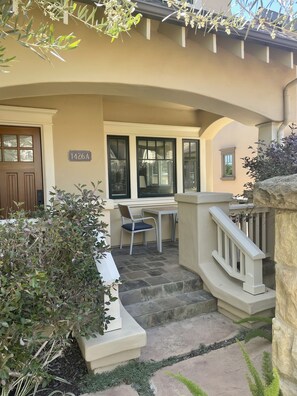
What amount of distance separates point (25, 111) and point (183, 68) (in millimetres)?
2427

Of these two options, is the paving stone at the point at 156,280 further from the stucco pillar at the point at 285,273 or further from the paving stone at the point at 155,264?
the stucco pillar at the point at 285,273

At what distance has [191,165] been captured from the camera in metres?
6.52

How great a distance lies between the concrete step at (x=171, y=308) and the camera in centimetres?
304

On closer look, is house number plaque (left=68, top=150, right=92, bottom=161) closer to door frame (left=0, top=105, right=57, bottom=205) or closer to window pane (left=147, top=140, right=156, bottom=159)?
door frame (left=0, top=105, right=57, bottom=205)

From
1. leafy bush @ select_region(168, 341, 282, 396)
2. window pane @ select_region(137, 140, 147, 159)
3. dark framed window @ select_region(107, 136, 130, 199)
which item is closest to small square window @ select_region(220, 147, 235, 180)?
window pane @ select_region(137, 140, 147, 159)

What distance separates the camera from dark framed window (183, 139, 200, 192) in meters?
6.43

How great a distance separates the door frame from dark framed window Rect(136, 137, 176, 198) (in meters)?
1.86

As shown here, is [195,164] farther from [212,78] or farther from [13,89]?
[13,89]

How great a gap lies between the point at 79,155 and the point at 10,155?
1.04 m

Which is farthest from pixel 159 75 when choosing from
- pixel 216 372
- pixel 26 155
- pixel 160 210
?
pixel 216 372

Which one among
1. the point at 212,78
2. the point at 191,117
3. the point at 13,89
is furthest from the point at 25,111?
the point at 191,117

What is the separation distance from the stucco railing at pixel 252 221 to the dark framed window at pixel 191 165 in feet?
8.01

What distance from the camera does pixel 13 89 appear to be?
3.03m

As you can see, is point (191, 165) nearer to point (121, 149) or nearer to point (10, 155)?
point (121, 149)
